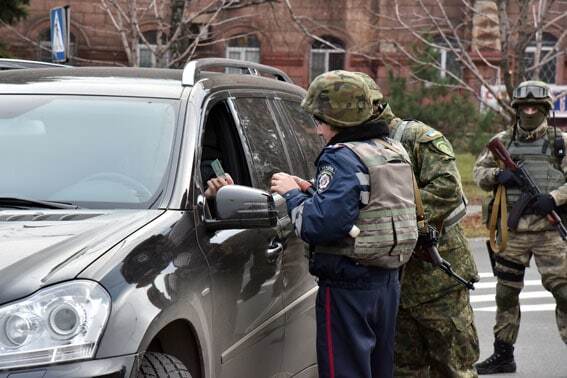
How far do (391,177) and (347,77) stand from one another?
418 mm

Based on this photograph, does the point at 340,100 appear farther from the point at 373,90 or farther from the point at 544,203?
the point at 544,203

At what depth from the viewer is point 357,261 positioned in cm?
454

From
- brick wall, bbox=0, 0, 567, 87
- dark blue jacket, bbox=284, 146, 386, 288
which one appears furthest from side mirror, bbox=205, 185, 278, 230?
brick wall, bbox=0, 0, 567, 87

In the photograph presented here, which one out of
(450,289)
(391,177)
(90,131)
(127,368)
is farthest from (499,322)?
(127,368)

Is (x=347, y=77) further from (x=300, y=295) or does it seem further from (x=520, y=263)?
(x=520, y=263)

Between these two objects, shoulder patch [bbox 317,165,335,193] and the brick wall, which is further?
the brick wall

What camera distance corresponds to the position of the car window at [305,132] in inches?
231

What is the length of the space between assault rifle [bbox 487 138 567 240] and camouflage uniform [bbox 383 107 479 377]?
1.79 m

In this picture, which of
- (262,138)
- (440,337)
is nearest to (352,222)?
(262,138)

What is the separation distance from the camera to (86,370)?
3.42 meters

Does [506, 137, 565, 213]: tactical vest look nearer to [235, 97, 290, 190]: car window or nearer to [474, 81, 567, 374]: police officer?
[474, 81, 567, 374]: police officer

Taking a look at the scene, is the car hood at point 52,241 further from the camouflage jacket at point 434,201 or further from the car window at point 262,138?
the camouflage jacket at point 434,201

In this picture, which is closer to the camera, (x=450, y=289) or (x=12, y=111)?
(x=12, y=111)

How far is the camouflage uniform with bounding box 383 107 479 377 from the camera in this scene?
18.3 feet
